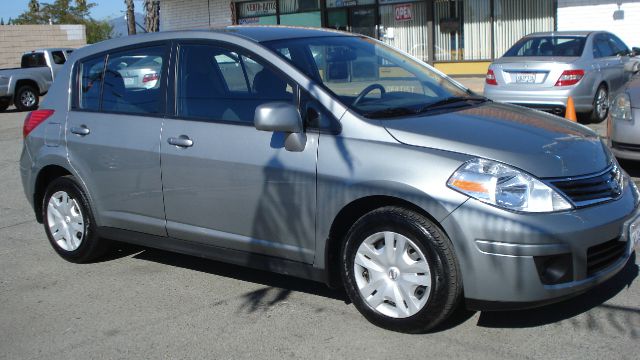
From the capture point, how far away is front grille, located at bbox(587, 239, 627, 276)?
3979mm

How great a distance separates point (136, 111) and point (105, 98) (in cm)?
43

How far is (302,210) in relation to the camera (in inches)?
175

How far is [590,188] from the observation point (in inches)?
160

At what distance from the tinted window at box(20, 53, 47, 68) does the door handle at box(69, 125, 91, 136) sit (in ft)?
60.0

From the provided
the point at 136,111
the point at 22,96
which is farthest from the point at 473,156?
the point at 22,96

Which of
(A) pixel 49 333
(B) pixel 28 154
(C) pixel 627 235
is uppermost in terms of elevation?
(B) pixel 28 154

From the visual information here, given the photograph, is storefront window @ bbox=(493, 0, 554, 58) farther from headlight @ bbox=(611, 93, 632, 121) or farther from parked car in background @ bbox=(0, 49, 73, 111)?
headlight @ bbox=(611, 93, 632, 121)

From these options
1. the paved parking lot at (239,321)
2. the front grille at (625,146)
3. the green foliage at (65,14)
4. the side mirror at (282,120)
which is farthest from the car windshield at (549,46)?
the green foliage at (65,14)

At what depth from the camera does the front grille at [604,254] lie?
157 inches

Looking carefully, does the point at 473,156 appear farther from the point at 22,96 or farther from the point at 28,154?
the point at 22,96

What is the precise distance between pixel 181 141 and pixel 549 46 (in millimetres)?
8569

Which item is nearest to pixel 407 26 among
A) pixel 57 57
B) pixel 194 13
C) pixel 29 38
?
pixel 194 13

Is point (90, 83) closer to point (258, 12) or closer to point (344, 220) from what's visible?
point (344, 220)

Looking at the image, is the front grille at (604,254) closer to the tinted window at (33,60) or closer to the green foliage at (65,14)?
the tinted window at (33,60)
